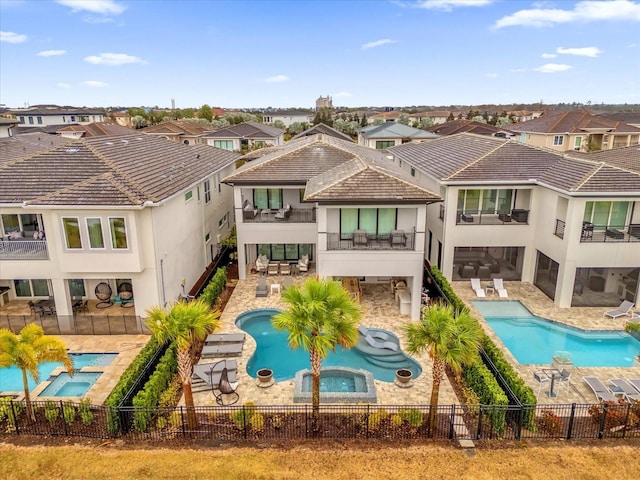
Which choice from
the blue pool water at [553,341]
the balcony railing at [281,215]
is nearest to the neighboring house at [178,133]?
the balcony railing at [281,215]

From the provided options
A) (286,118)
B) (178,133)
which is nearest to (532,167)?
(178,133)

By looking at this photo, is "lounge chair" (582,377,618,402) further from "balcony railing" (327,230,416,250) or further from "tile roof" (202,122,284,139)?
"tile roof" (202,122,284,139)

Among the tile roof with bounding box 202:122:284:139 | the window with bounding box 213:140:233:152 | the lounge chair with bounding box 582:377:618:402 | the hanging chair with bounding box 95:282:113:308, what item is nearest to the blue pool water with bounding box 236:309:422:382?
the lounge chair with bounding box 582:377:618:402

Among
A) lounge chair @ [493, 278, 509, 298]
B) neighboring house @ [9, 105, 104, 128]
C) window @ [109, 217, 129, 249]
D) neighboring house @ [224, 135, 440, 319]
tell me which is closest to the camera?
window @ [109, 217, 129, 249]

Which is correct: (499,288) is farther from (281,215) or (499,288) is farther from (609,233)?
(281,215)

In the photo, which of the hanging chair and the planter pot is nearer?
the planter pot

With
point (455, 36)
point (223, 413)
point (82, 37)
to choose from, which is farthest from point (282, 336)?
point (82, 37)
